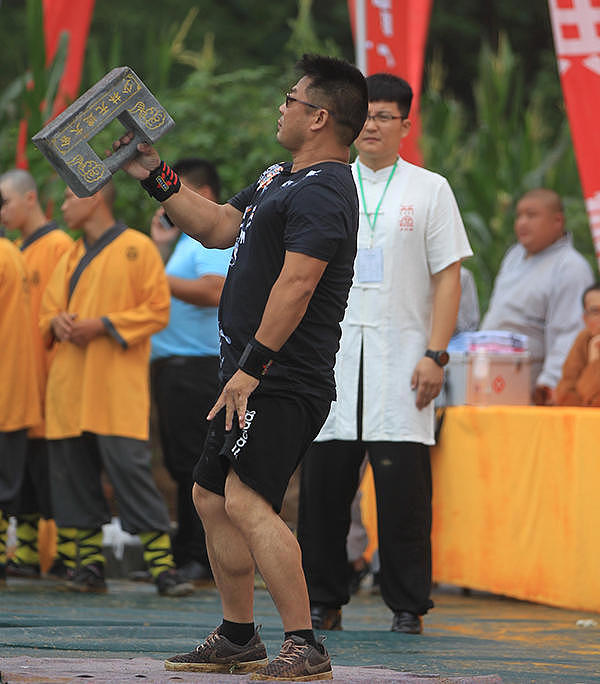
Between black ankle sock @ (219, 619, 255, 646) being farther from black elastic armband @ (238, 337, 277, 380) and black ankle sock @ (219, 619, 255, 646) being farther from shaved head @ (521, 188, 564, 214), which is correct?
shaved head @ (521, 188, 564, 214)

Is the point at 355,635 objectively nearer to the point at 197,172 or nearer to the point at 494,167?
the point at 197,172

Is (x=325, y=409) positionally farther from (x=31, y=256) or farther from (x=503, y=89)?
(x=503, y=89)

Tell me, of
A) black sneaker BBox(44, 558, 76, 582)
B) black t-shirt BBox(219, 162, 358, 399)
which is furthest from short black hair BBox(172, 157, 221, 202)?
black t-shirt BBox(219, 162, 358, 399)

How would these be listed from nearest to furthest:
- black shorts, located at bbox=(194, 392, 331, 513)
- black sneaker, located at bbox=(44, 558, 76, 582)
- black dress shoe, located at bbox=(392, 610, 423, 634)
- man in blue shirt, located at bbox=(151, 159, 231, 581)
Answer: black shorts, located at bbox=(194, 392, 331, 513), black dress shoe, located at bbox=(392, 610, 423, 634), man in blue shirt, located at bbox=(151, 159, 231, 581), black sneaker, located at bbox=(44, 558, 76, 582)

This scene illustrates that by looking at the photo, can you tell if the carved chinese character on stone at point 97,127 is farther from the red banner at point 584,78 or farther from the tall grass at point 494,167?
the tall grass at point 494,167

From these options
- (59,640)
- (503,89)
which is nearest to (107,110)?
(59,640)

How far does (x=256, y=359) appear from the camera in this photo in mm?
4074

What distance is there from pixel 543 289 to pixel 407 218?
8.22 feet

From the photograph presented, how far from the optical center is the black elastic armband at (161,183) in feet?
14.3

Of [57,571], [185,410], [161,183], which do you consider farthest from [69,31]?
[161,183]

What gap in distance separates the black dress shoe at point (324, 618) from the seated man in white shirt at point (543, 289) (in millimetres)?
2487

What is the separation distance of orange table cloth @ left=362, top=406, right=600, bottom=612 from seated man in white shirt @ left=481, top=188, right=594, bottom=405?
713 mm

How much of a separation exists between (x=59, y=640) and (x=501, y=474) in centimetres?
286

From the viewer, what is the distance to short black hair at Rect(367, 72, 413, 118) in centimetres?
591
